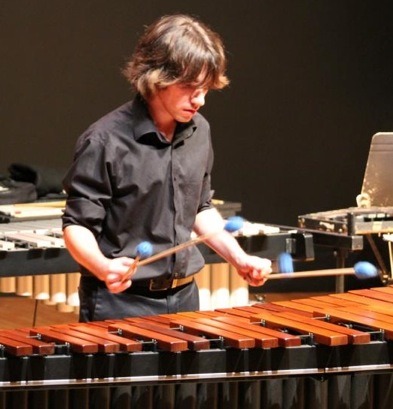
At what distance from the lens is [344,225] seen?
16.8 ft

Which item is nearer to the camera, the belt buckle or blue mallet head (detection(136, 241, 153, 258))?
blue mallet head (detection(136, 241, 153, 258))

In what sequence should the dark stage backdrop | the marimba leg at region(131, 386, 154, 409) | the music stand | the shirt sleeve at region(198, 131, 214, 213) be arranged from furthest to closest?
the dark stage backdrop
the music stand
the shirt sleeve at region(198, 131, 214, 213)
the marimba leg at region(131, 386, 154, 409)

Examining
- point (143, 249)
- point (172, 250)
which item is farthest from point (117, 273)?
point (172, 250)

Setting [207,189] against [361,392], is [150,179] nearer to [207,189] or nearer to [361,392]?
[207,189]

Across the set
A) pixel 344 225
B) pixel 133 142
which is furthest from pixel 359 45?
pixel 133 142

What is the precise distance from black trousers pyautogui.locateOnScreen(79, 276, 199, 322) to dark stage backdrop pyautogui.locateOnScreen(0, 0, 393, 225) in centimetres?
372

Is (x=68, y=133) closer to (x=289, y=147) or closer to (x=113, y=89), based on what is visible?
(x=113, y=89)

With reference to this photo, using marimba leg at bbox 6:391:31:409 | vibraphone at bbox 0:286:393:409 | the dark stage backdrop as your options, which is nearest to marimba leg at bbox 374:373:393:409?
vibraphone at bbox 0:286:393:409

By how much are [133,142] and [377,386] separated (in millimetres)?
984

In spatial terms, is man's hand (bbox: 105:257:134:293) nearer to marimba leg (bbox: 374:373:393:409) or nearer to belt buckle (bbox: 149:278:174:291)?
belt buckle (bbox: 149:278:174:291)

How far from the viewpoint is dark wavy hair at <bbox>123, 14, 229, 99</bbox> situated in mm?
3395

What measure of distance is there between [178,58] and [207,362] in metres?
0.85

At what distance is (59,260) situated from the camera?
4.94 m

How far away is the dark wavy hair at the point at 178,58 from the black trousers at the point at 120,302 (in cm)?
57
